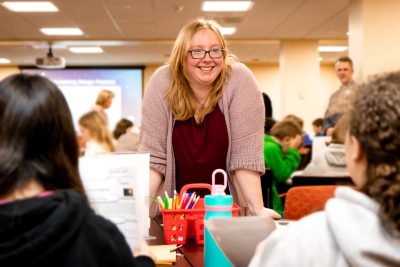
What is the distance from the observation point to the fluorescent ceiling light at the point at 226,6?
7480 mm

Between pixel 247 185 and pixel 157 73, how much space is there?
1.97ft

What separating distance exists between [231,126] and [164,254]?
0.80m

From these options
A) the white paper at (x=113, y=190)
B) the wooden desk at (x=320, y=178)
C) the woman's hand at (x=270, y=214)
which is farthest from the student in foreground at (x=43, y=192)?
the wooden desk at (x=320, y=178)

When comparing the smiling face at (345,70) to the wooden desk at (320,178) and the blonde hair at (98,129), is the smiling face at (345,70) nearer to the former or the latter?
the wooden desk at (320,178)

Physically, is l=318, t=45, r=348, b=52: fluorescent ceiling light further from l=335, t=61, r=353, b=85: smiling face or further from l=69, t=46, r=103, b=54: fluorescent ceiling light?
l=335, t=61, r=353, b=85: smiling face

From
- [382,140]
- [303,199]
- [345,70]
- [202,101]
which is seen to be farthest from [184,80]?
[345,70]

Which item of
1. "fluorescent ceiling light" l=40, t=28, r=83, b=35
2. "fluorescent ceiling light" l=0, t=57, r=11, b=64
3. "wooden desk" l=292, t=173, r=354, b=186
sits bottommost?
"wooden desk" l=292, t=173, r=354, b=186

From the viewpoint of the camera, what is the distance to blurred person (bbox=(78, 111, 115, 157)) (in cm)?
461

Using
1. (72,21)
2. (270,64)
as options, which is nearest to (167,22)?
(72,21)

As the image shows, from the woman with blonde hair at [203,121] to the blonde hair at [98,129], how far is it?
2511 mm

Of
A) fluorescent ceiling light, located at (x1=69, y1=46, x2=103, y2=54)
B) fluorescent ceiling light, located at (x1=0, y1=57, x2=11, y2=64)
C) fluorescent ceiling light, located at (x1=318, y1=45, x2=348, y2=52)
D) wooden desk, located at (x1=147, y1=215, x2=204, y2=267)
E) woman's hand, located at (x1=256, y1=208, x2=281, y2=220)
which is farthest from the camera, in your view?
fluorescent ceiling light, located at (x1=0, y1=57, x2=11, y2=64)

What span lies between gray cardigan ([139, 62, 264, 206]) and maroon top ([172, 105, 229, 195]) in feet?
0.09

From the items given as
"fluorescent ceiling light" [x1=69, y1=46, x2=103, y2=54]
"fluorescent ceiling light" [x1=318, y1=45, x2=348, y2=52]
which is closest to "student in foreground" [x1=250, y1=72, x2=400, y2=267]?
"fluorescent ceiling light" [x1=69, y1=46, x2=103, y2=54]

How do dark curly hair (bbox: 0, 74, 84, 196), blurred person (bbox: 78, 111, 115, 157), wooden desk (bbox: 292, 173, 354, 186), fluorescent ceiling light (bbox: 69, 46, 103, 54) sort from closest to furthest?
dark curly hair (bbox: 0, 74, 84, 196)
wooden desk (bbox: 292, 173, 354, 186)
blurred person (bbox: 78, 111, 115, 157)
fluorescent ceiling light (bbox: 69, 46, 103, 54)
